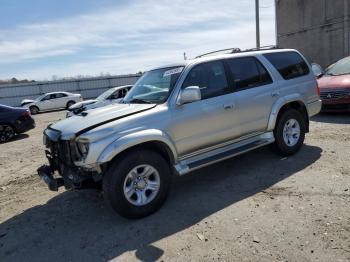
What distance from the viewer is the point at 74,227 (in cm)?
419

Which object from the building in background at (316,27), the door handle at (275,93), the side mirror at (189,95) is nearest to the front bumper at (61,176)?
the side mirror at (189,95)

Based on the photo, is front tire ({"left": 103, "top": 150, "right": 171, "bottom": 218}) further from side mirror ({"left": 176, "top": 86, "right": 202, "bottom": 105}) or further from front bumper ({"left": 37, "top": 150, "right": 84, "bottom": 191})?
side mirror ({"left": 176, "top": 86, "right": 202, "bottom": 105})

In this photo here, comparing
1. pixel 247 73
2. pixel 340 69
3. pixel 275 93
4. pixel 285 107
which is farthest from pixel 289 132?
pixel 340 69

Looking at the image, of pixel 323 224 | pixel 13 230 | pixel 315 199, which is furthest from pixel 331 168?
pixel 13 230

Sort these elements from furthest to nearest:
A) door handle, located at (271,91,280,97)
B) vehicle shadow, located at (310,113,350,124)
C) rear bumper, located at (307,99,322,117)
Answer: vehicle shadow, located at (310,113,350,124)
rear bumper, located at (307,99,322,117)
door handle, located at (271,91,280,97)

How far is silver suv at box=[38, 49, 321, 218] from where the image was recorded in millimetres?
3967

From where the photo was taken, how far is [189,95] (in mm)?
4344

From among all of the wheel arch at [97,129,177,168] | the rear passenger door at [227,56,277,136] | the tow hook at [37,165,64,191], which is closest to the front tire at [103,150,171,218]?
the wheel arch at [97,129,177,168]

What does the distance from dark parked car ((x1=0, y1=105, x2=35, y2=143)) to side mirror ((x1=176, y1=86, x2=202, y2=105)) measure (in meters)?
8.93

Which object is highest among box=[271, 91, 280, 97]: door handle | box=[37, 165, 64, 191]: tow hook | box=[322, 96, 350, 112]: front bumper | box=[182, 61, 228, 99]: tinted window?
box=[182, 61, 228, 99]: tinted window

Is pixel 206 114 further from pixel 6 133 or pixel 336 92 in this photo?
pixel 6 133

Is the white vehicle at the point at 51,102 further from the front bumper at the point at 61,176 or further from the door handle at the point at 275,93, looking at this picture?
the door handle at the point at 275,93

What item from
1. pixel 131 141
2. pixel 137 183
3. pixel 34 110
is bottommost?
pixel 34 110

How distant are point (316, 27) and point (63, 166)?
76.5 ft
